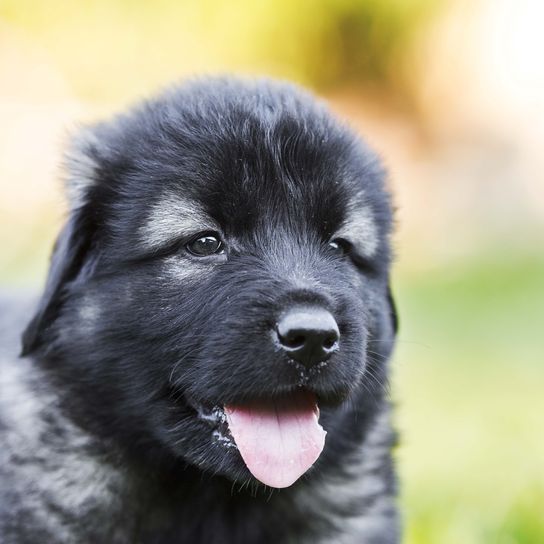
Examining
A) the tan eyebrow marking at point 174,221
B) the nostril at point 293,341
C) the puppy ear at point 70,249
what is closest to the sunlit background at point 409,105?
the puppy ear at point 70,249

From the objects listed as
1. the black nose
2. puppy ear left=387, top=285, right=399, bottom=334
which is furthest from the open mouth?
puppy ear left=387, top=285, right=399, bottom=334

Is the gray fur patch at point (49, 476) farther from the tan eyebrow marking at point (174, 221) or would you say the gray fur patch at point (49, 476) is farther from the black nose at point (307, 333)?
the black nose at point (307, 333)

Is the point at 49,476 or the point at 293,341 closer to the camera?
the point at 293,341

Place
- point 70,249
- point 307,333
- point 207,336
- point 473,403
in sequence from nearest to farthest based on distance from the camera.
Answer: point 307,333 < point 207,336 < point 70,249 < point 473,403

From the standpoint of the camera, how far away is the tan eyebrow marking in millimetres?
3207

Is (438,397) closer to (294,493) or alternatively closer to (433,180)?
(294,493)

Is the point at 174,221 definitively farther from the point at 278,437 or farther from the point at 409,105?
the point at 409,105

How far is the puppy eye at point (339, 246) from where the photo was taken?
344 cm

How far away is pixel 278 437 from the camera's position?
10.2 feet

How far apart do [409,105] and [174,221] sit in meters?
11.4

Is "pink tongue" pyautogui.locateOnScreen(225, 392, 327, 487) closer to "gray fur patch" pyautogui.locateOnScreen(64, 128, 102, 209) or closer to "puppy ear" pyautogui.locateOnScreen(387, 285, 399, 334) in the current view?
"puppy ear" pyautogui.locateOnScreen(387, 285, 399, 334)

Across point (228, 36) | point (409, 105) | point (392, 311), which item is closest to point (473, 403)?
point (392, 311)

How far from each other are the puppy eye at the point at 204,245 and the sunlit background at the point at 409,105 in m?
4.61

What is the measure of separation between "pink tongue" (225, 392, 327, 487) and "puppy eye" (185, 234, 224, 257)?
1.68ft
